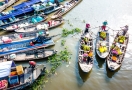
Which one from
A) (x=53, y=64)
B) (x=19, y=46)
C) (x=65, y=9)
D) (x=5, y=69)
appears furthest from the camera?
(x=65, y=9)

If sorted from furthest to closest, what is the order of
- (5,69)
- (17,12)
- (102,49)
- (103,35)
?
1. (17,12)
2. (103,35)
3. (102,49)
4. (5,69)

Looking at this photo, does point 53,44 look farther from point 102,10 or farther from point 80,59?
point 102,10

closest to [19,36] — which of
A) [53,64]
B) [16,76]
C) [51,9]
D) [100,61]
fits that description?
[53,64]

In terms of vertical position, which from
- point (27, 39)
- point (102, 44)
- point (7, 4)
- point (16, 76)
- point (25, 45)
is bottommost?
point (16, 76)

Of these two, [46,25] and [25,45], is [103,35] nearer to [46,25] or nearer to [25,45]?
[46,25]

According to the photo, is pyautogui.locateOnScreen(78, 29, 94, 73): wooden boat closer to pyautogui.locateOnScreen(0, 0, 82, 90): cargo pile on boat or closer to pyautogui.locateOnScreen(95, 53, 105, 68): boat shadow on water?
pyautogui.locateOnScreen(95, 53, 105, 68): boat shadow on water

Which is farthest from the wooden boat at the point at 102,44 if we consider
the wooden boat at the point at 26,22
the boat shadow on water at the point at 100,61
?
the wooden boat at the point at 26,22
